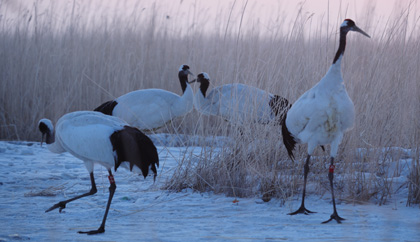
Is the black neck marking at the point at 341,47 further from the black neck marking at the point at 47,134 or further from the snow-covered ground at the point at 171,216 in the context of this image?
the black neck marking at the point at 47,134

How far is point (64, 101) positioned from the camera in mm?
7238

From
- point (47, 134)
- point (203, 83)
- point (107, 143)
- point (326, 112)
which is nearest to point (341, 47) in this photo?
point (326, 112)

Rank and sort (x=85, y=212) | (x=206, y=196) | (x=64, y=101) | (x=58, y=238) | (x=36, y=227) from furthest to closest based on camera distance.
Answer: (x=64, y=101) < (x=206, y=196) < (x=85, y=212) < (x=36, y=227) < (x=58, y=238)

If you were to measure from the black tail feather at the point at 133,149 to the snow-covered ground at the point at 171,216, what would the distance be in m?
0.38

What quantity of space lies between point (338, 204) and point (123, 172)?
2174mm

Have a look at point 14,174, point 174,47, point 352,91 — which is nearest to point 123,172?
point 14,174

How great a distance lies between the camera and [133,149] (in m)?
3.60

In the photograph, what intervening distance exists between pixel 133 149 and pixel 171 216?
0.52m

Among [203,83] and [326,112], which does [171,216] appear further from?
[203,83]

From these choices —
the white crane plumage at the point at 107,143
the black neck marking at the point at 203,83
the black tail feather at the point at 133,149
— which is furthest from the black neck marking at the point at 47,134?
the black neck marking at the point at 203,83

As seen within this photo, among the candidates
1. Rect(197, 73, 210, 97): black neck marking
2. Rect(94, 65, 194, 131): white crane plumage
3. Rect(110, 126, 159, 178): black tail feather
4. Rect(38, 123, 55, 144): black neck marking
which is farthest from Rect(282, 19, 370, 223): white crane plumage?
Rect(197, 73, 210, 97): black neck marking

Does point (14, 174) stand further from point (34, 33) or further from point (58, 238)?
point (34, 33)

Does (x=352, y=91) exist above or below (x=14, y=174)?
above

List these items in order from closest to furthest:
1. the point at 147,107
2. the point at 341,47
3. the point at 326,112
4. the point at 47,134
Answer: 1. the point at 326,112
2. the point at 341,47
3. the point at 47,134
4. the point at 147,107
